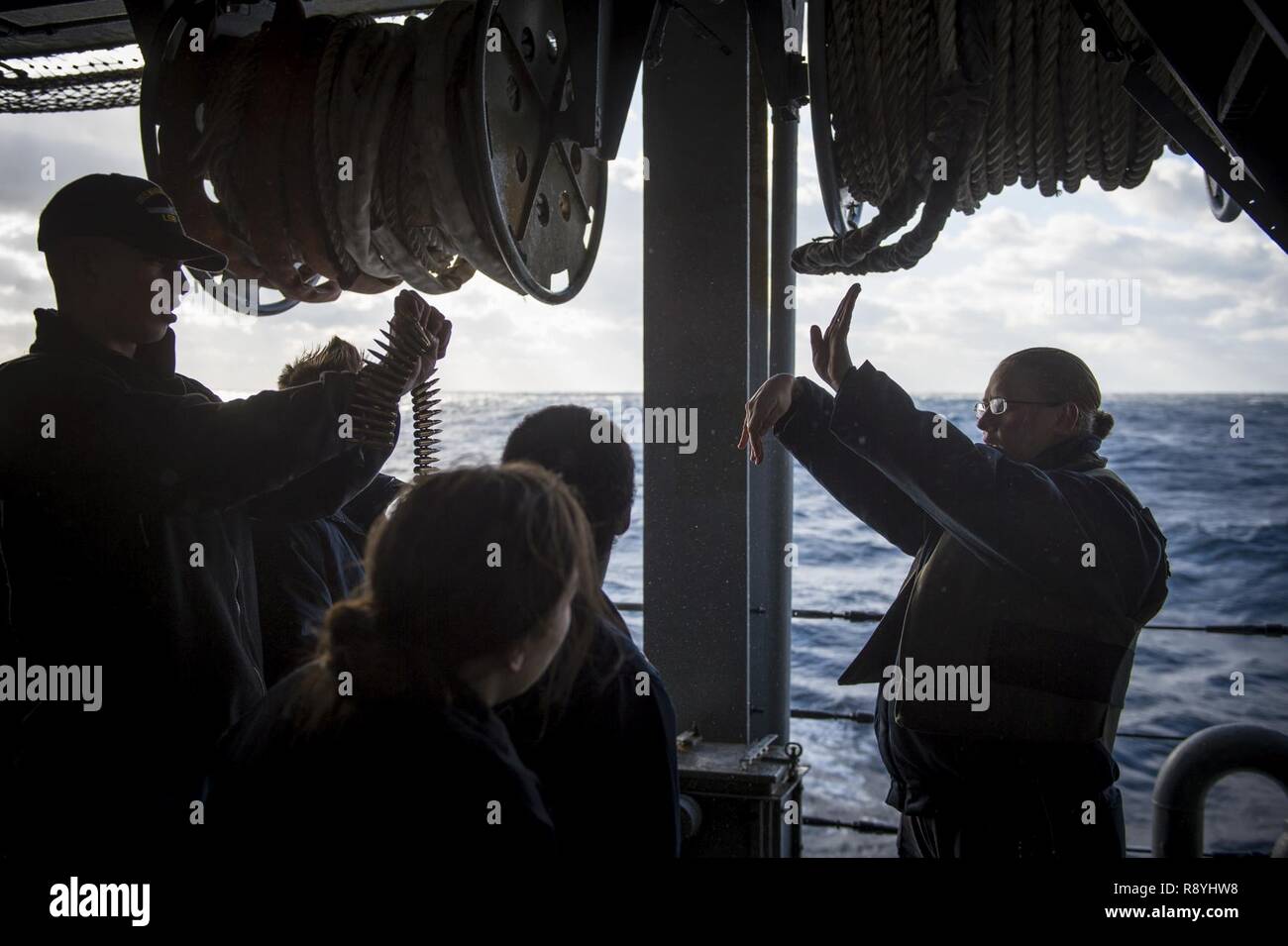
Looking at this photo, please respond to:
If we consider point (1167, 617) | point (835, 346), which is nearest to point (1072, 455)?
point (835, 346)

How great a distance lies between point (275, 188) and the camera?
2.28 meters

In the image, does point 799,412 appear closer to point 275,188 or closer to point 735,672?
point 735,672

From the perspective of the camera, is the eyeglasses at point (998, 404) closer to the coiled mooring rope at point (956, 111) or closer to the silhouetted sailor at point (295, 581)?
the coiled mooring rope at point (956, 111)

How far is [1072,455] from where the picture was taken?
227 centimetres

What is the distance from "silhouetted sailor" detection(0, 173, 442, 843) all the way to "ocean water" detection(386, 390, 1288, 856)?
2.18ft

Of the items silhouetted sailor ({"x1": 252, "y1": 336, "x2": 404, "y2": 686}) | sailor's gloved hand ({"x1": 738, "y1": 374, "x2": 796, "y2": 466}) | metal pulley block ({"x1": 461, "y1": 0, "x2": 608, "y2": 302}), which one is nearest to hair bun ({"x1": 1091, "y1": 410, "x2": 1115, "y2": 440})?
sailor's gloved hand ({"x1": 738, "y1": 374, "x2": 796, "y2": 466})

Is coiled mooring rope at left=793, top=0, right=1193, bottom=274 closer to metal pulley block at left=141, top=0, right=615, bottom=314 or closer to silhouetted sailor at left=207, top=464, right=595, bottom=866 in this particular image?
metal pulley block at left=141, top=0, right=615, bottom=314

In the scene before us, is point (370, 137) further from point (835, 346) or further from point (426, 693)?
point (426, 693)

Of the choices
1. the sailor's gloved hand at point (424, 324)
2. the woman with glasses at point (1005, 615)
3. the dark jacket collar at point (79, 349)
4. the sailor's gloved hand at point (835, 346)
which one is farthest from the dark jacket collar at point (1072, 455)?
the dark jacket collar at point (79, 349)

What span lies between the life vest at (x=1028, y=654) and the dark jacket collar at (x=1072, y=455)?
0.18 ft

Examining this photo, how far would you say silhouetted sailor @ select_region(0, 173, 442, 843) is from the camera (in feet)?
5.74

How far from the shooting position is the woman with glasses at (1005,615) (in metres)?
2.02

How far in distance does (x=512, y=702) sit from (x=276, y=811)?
0.37m
